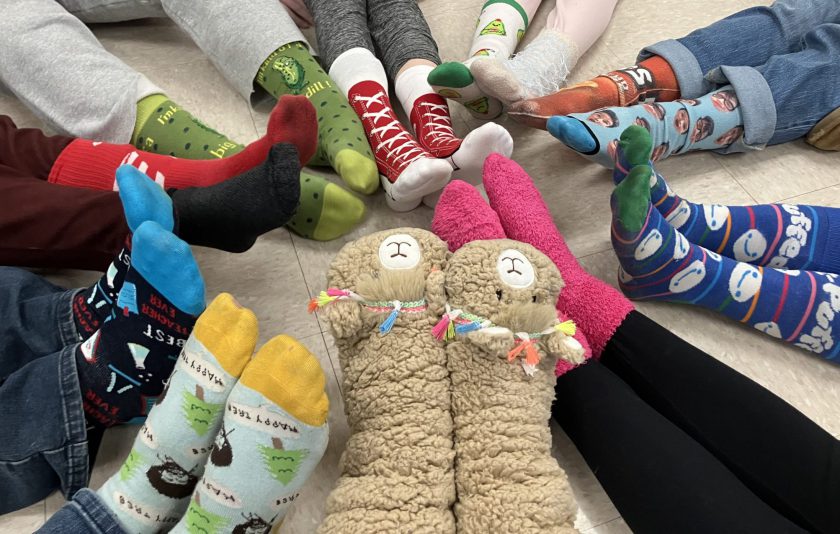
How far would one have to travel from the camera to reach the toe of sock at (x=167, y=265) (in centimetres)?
64

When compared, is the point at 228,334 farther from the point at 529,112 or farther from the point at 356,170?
the point at 529,112

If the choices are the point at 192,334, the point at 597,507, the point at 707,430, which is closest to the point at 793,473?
the point at 707,430

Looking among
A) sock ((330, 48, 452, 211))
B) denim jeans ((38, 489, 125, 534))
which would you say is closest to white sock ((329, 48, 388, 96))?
sock ((330, 48, 452, 211))

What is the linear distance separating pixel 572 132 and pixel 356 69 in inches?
14.4

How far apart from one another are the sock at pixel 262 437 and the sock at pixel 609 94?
0.53 metres

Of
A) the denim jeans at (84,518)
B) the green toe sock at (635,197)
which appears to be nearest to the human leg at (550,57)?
the green toe sock at (635,197)

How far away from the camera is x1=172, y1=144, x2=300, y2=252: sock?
2.44 feet

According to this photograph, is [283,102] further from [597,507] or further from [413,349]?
[597,507]

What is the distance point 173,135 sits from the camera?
0.92 m

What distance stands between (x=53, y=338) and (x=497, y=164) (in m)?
0.60

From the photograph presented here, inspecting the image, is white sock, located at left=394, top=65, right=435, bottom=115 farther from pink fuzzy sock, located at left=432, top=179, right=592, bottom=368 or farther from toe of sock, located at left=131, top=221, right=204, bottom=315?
toe of sock, located at left=131, top=221, right=204, bottom=315

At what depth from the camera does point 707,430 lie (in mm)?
687

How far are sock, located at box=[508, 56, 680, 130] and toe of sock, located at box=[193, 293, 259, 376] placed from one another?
53cm

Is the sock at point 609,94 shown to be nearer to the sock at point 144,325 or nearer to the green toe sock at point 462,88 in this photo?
the green toe sock at point 462,88
